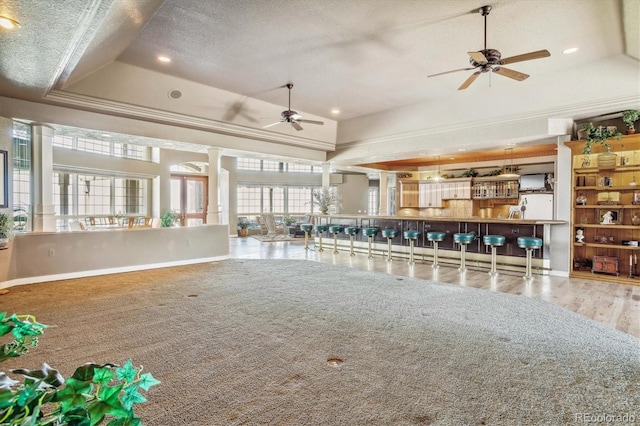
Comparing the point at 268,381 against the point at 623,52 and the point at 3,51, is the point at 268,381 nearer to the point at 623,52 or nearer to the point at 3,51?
the point at 3,51

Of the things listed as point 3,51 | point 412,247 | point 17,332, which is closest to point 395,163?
point 412,247

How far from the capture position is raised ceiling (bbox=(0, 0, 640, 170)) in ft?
13.0

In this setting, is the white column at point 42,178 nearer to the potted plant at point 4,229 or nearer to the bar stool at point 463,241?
the potted plant at point 4,229

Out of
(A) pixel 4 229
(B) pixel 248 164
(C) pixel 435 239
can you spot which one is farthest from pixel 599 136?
(B) pixel 248 164

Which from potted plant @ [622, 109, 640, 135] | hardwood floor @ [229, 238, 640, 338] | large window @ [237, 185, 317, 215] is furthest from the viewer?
large window @ [237, 185, 317, 215]

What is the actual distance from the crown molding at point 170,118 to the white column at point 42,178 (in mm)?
697

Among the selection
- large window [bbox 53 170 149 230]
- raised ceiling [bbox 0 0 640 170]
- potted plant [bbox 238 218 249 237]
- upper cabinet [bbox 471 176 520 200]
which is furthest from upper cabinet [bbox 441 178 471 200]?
large window [bbox 53 170 149 230]

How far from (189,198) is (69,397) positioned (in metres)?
13.3

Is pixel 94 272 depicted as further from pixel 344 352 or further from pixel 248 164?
pixel 248 164

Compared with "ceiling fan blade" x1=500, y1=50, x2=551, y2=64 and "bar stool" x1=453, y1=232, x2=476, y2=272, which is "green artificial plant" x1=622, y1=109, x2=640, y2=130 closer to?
"ceiling fan blade" x1=500, y1=50, x2=551, y2=64

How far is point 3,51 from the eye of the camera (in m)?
3.68

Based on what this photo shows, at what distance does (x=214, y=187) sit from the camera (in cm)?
808

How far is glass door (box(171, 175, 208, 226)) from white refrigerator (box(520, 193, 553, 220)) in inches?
414

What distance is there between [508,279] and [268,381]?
5.18 m
